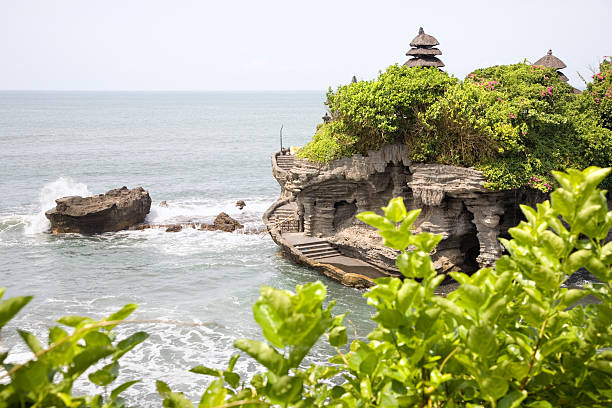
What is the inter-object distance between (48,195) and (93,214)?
1474 centimetres

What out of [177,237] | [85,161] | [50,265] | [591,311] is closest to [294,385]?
[591,311]

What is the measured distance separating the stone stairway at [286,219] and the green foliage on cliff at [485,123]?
5.40 m

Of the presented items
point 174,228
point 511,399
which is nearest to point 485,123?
point 511,399

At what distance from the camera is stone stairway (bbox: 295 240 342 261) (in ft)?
73.4

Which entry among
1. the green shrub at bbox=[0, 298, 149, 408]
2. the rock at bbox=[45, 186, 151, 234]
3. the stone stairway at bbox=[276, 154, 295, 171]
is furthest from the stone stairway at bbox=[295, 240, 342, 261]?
the green shrub at bbox=[0, 298, 149, 408]

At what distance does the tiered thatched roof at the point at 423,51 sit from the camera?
23.0 metres

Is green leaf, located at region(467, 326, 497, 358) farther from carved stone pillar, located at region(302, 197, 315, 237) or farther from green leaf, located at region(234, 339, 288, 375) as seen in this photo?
carved stone pillar, located at region(302, 197, 315, 237)

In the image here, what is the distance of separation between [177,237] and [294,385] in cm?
2848

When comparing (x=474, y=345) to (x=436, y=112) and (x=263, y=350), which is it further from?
(x=436, y=112)

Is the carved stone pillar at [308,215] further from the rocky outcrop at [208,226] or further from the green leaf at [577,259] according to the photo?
the green leaf at [577,259]

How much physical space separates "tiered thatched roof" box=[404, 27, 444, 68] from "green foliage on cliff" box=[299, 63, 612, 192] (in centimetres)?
260

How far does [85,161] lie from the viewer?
60000mm

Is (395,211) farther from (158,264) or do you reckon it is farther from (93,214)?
(93,214)

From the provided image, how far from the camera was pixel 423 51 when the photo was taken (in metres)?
23.1
